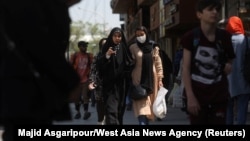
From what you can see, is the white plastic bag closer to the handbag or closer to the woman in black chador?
the handbag

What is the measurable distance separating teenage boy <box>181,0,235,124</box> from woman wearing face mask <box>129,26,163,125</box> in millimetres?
5184

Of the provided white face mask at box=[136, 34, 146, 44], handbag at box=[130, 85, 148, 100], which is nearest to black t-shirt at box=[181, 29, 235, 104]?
handbag at box=[130, 85, 148, 100]

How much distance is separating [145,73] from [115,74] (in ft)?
3.11

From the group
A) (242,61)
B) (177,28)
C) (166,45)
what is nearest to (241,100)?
(242,61)

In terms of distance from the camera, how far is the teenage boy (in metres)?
6.29

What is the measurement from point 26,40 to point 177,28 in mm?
22618

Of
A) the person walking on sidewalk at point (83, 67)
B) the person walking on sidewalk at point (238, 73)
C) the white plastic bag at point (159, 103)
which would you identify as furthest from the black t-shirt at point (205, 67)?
the person walking on sidewalk at point (83, 67)

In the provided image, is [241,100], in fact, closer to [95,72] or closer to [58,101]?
[95,72]

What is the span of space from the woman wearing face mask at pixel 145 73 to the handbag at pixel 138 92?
7 centimetres

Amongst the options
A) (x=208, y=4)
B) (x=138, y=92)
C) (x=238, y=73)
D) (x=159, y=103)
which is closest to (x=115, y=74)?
(x=138, y=92)

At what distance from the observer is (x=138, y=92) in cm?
1154

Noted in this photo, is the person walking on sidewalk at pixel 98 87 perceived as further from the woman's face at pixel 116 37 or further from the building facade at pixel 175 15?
the building facade at pixel 175 15

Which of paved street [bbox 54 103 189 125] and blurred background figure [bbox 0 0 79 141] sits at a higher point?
blurred background figure [bbox 0 0 79 141]

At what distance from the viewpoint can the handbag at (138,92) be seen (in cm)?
1154
